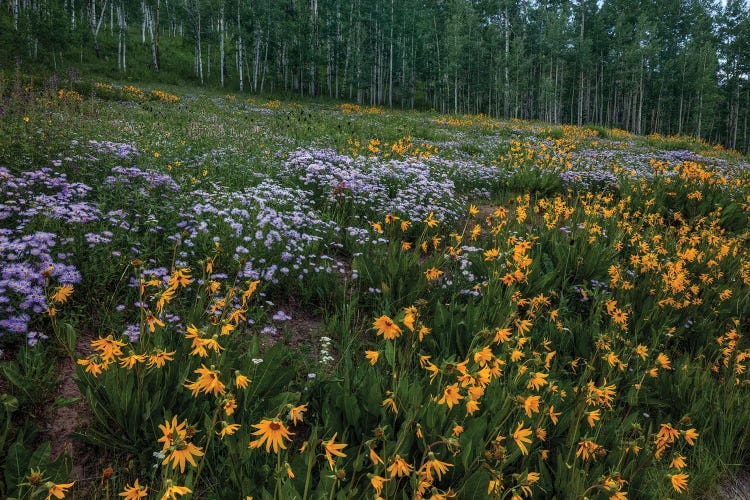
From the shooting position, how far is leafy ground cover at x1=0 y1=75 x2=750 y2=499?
1850mm

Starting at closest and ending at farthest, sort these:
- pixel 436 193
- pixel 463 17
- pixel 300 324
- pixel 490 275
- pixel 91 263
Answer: pixel 91 263, pixel 300 324, pixel 490 275, pixel 436 193, pixel 463 17

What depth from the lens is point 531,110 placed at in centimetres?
5547

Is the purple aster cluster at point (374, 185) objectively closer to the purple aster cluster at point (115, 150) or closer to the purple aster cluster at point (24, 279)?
the purple aster cluster at point (115, 150)

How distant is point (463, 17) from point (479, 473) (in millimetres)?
57155

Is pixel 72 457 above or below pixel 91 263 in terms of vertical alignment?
below

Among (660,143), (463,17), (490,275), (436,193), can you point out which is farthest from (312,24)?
(490,275)

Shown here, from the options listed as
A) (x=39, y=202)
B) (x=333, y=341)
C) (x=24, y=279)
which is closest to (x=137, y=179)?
(x=39, y=202)

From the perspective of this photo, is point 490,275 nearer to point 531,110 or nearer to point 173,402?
point 173,402

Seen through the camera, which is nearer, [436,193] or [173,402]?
[173,402]

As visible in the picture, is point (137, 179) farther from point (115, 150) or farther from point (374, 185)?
point (374, 185)

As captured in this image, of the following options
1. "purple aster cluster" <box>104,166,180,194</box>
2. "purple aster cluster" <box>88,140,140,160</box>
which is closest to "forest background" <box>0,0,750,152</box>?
"purple aster cluster" <box>88,140,140,160</box>

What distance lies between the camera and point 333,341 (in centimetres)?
328

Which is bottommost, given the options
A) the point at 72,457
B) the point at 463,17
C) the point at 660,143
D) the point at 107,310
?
the point at 72,457

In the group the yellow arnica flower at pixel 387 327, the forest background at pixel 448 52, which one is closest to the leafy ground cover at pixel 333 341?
the yellow arnica flower at pixel 387 327
